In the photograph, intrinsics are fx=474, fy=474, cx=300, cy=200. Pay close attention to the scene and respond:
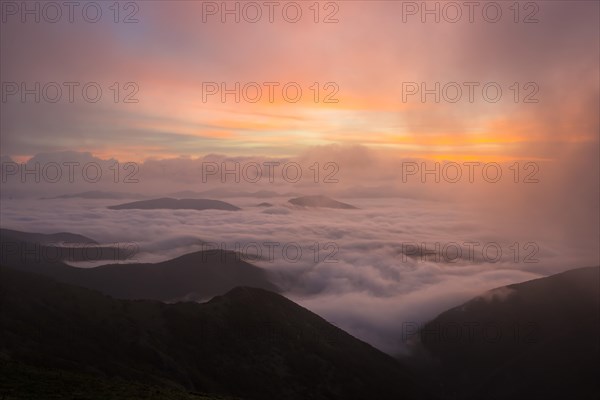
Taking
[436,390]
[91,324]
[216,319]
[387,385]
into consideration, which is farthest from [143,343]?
[436,390]

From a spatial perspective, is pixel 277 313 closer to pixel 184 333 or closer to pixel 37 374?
pixel 184 333

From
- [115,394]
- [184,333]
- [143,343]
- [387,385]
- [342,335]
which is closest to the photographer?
[115,394]

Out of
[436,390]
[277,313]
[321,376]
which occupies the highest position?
[277,313]

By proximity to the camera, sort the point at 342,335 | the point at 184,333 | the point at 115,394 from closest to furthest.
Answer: the point at 115,394 < the point at 184,333 < the point at 342,335

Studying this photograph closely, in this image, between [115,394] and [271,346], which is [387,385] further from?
[115,394]

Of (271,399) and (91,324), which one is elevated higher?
(91,324)

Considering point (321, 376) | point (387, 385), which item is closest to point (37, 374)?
point (321, 376)

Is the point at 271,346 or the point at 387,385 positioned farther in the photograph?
the point at 387,385
